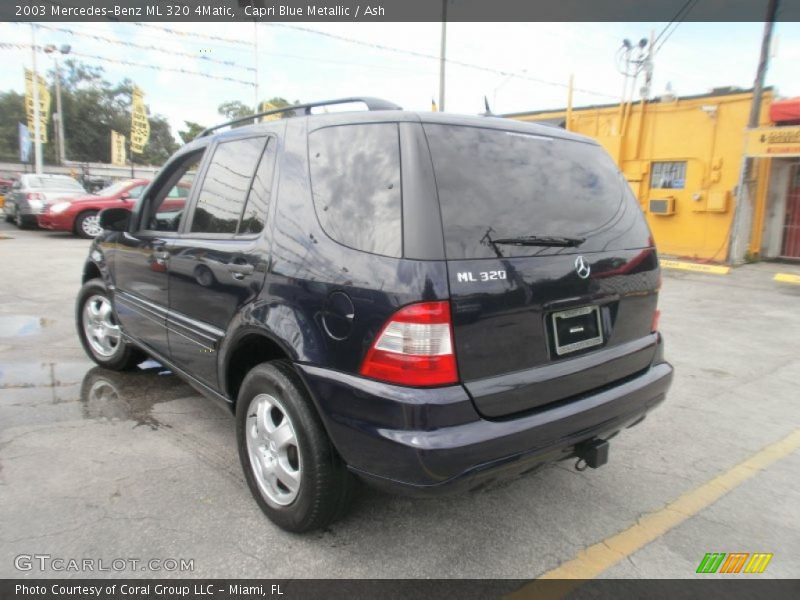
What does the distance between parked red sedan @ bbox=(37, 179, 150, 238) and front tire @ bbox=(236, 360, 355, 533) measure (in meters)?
12.3

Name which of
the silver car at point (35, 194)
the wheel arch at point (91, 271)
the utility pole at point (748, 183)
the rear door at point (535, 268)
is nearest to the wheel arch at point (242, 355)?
the rear door at point (535, 268)

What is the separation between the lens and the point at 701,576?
2305mm

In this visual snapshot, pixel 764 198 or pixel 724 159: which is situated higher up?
pixel 724 159

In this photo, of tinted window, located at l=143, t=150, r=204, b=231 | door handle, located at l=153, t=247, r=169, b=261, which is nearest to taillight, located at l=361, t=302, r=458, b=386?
tinted window, located at l=143, t=150, r=204, b=231

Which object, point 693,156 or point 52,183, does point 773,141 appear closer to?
point 693,156

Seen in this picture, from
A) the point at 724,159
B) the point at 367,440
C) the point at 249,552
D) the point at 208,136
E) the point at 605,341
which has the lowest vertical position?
the point at 249,552

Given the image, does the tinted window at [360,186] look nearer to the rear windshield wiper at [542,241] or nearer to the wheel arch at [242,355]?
the rear windshield wiper at [542,241]

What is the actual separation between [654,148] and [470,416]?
13558 millimetres

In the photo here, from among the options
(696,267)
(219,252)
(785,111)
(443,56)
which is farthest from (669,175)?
(219,252)

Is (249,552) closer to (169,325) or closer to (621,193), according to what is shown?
(169,325)

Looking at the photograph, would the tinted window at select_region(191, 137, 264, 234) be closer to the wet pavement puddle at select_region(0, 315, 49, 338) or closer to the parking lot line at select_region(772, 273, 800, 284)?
the wet pavement puddle at select_region(0, 315, 49, 338)

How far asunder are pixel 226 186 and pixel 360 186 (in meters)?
1.13

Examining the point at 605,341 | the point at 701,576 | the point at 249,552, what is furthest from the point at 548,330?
the point at 249,552

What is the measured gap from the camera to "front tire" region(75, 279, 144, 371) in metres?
4.36
